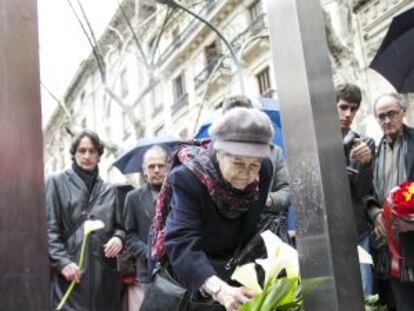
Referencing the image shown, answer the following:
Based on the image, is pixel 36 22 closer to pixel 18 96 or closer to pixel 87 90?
pixel 18 96

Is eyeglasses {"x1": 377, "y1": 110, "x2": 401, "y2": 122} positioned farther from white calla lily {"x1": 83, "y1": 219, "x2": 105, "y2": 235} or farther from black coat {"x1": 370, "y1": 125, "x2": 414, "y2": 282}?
white calla lily {"x1": 83, "y1": 219, "x2": 105, "y2": 235}

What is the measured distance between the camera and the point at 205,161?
2.31 meters

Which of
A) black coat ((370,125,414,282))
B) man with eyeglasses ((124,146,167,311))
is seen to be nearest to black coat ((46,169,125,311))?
man with eyeglasses ((124,146,167,311))

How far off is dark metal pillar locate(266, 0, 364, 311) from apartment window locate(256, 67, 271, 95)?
17.7 metres

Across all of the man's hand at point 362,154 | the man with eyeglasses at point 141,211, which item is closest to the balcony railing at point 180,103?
the man with eyeglasses at point 141,211

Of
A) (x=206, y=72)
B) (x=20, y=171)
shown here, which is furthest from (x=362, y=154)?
(x=206, y=72)

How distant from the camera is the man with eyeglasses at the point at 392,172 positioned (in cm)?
298

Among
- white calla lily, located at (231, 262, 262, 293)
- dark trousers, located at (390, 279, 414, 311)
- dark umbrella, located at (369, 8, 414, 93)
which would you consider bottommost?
dark trousers, located at (390, 279, 414, 311)

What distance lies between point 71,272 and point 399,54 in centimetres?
230

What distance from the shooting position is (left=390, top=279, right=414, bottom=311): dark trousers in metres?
2.98

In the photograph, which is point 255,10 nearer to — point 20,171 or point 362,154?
point 362,154

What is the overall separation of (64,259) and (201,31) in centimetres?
1973

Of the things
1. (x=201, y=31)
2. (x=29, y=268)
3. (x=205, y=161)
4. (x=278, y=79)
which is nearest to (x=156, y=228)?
(x=205, y=161)

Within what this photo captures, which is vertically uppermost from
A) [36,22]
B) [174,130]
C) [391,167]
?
[174,130]
